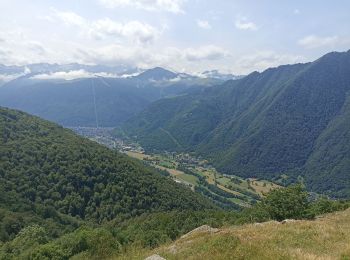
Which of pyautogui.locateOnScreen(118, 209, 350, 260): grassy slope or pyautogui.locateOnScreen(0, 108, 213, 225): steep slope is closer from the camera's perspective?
pyautogui.locateOnScreen(118, 209, 350, 260): grassy slope

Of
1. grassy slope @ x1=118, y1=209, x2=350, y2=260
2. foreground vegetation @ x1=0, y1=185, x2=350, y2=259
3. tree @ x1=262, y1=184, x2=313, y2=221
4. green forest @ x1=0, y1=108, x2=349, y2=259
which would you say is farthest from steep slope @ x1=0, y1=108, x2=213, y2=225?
grassy slope @ x1=118, y1=209, x2=350, y2=260

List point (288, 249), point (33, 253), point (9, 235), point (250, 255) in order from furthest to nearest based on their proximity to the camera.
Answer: point (9, 235) → point (33, 253) → point (288, 249) → point (250, 255)

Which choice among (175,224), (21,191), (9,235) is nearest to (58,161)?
(21,191)

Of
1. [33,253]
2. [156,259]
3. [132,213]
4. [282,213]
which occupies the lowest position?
[132,213]

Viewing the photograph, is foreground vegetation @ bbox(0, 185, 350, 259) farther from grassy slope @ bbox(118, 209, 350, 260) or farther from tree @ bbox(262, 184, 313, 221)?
grassy slope @ bbox(118, 209, 350, 260)

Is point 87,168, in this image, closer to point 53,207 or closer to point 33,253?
point 53,207

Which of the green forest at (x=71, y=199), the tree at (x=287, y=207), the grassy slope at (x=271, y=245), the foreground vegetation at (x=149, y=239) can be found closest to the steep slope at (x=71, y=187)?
the green forest at (x=71, y=199)

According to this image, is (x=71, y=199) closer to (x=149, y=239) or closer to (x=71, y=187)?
(x=71, y=187)

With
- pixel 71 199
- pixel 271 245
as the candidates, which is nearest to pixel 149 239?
pixel 271 245

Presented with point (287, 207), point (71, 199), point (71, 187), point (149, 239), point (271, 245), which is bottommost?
point (71, 199)
